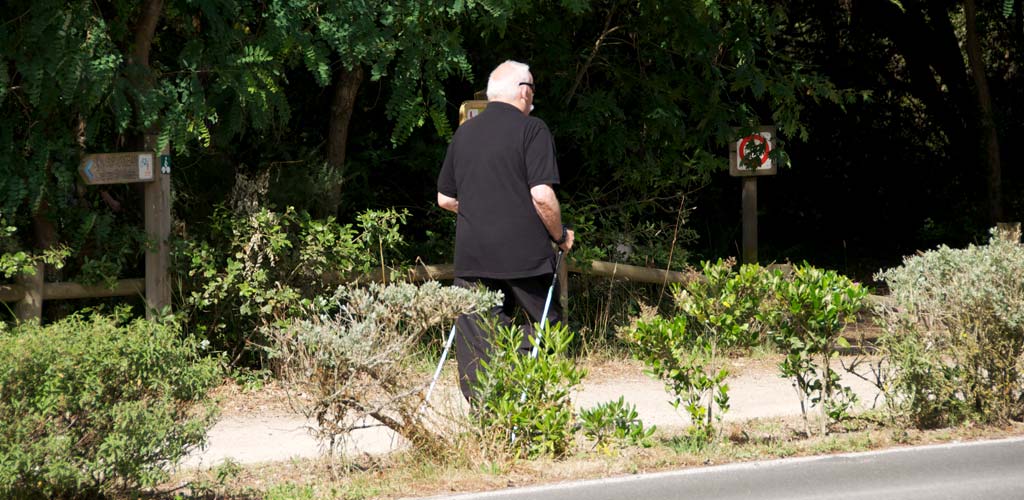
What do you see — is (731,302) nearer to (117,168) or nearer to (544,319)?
(544,319)

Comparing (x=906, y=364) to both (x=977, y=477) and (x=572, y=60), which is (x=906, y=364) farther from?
(x=572, y=60)

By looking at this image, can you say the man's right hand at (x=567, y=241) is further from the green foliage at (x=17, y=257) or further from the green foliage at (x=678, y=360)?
the green foliage at (x=17, y=257)

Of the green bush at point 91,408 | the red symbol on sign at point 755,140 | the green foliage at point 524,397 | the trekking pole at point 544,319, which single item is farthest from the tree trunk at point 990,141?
the green bush at point 91,408

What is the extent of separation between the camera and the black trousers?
6297 mm

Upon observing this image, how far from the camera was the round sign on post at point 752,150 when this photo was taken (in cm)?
1002

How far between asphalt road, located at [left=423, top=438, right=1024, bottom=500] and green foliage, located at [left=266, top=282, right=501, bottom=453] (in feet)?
1.84

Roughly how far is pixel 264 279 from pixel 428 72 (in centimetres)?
182

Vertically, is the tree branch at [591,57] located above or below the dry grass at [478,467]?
above

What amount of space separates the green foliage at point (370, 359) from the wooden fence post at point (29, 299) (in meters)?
2.65

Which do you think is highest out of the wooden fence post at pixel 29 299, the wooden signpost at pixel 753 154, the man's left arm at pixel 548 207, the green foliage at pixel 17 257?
the wooden signpost at pixel 753 154

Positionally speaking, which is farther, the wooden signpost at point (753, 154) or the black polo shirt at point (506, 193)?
the wooden signpost at point (753, 154)

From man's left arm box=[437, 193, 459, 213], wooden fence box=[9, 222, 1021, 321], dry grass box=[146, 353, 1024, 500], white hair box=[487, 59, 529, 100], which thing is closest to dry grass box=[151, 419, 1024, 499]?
dry grass box=[146, 353, 1024, 500]

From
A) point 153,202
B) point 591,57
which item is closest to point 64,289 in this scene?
point 153,202

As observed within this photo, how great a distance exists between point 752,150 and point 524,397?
4.89 m
